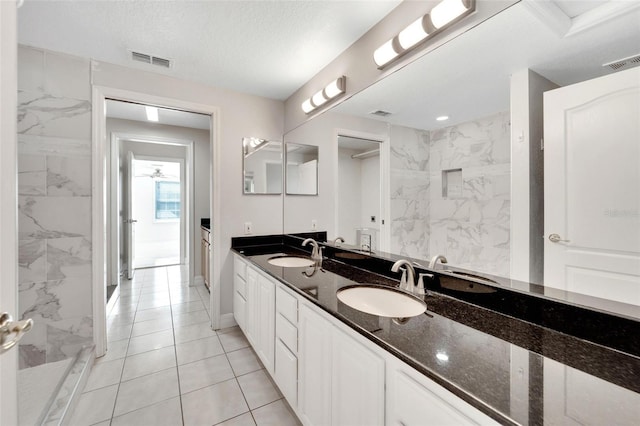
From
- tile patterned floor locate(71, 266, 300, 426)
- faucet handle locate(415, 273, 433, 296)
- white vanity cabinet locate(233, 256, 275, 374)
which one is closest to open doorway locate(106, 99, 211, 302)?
tile patterned floor locate(71, 266, 300, 426)

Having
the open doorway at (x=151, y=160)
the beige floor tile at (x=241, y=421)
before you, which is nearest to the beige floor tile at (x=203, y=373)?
the beige floor tile at (x=241, y=421)

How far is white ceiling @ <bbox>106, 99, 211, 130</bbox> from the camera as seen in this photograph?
10.0 ft

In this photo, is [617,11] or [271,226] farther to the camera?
[271,226]

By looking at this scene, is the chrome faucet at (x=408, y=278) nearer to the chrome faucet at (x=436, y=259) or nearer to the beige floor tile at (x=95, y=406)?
the chrome faucet at (x=436, y=259)

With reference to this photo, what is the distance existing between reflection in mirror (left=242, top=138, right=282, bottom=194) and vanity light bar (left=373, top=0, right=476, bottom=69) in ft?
4.92

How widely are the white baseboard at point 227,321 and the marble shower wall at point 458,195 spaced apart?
192 centimetres

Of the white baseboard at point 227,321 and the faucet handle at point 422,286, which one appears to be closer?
the faucet handle at point 422,286

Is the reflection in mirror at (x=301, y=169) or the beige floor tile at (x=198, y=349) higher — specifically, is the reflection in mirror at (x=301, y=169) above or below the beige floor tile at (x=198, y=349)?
above

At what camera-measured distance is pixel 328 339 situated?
1111mm

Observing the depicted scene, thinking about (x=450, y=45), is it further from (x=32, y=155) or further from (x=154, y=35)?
(x=32, y=155)

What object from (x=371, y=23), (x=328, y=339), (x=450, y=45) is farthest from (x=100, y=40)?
(x=328, y=339)

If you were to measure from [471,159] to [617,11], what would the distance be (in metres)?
0.54

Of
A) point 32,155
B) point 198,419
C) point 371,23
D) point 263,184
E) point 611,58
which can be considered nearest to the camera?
point 611,58

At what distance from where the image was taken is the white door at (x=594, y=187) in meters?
0.70
